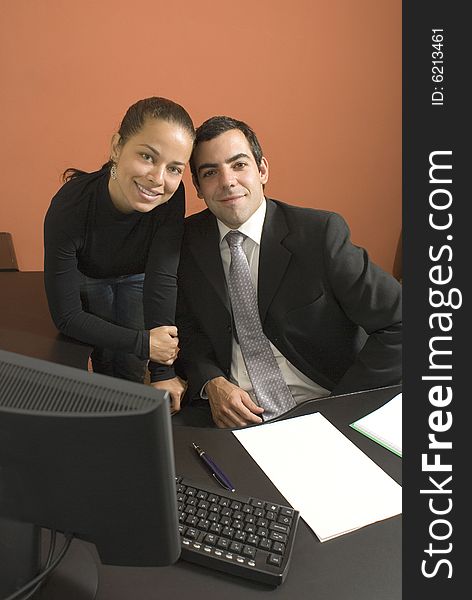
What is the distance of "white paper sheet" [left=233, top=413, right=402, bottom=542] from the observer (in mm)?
986

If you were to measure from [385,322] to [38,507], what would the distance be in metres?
1.09

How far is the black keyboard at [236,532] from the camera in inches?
34.2

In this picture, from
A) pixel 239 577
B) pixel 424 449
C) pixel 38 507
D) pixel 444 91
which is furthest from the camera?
pixel 444 91

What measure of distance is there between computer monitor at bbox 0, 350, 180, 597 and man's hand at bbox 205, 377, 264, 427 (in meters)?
0.81

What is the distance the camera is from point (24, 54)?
2.54 metres

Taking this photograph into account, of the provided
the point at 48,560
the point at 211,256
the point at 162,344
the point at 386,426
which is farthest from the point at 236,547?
the point at 211,256

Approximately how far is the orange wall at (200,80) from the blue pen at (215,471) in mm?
1973

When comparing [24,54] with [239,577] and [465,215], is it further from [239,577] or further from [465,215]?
[239,577]

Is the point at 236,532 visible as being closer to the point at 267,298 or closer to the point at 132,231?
the point at 267,298

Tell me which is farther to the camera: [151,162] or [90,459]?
[151,162]

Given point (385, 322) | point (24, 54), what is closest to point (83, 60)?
point (24, 54)

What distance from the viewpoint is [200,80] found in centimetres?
270

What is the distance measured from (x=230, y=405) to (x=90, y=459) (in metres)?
0.93

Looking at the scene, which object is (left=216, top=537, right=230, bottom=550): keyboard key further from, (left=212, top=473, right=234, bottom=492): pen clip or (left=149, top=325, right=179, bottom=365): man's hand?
(left=149, top=325, right=179, bottom=365): man's hand
